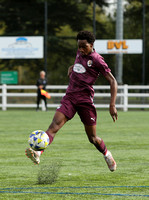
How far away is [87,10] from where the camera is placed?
36.1 metres

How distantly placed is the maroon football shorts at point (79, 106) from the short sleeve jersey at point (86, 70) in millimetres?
94

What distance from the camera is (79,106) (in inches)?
290

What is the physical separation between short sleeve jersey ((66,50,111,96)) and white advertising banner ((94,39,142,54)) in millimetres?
22153

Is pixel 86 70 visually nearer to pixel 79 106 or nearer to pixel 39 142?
pixel 79 106

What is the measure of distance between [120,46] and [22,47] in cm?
557

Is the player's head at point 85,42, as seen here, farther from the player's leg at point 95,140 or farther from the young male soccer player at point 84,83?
the player's leg at point 95,140

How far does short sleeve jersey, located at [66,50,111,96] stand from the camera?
728cm

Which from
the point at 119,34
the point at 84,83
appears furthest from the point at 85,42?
the point at 119,34

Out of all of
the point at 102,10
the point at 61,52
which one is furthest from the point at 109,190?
the point at 102,10

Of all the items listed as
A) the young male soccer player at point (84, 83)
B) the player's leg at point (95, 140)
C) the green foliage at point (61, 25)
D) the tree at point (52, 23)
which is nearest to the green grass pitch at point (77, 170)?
the player's leg at point (95, 140)

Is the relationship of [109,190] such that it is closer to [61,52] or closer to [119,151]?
[119,151]

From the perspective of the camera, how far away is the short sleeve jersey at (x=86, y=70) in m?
7.28

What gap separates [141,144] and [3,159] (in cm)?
367

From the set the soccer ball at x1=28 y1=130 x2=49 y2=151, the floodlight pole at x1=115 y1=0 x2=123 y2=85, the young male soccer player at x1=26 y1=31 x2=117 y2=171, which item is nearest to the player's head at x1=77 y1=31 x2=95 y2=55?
the young male soccer player at x1=26 y1=31 x2=117 y2=171
